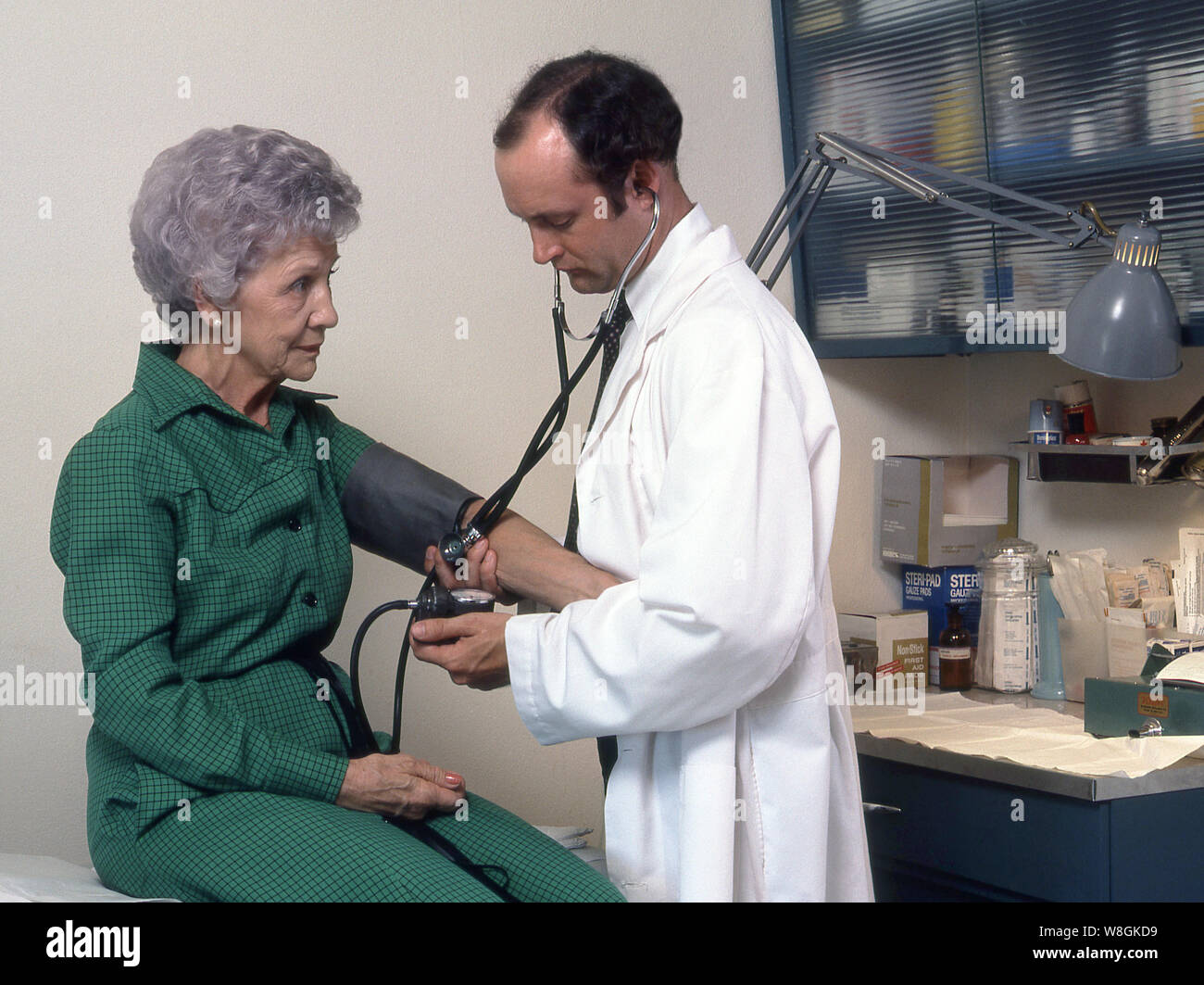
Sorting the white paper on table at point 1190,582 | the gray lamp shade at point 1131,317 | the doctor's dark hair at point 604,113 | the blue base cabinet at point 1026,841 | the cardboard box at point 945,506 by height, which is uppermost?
the doctor's dark hair at point 604,113

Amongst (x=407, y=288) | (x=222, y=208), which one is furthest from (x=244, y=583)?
(x=407, y=288)

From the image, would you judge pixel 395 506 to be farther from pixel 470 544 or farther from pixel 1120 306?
pixel 1120 306

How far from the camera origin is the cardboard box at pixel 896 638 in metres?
2.38

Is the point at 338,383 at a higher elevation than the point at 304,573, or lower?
higher

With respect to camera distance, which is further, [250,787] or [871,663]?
[871,663]

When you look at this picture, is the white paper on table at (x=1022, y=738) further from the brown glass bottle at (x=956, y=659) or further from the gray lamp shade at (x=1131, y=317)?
the gray lamp shade at (x=1131, y=317)

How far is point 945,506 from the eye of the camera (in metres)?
2.56

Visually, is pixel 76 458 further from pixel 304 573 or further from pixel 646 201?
pixel 646 201

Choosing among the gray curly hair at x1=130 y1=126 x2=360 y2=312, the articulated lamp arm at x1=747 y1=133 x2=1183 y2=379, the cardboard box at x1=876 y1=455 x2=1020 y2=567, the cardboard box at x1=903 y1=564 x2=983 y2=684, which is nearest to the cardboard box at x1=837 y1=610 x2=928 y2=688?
the cardboard box at x1=903 y1=564 x2=983 y2=684

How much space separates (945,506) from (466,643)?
151 cm

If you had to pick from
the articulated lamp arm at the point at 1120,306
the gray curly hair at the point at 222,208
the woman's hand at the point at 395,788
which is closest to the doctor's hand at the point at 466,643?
the woman's hand at the point at 395,788
